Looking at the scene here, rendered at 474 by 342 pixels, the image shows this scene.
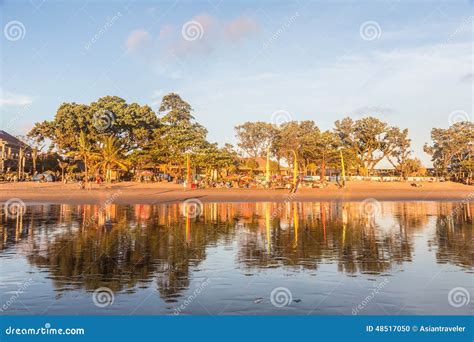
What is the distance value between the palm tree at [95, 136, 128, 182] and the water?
50260mm

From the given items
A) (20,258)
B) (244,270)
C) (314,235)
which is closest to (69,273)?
(20,258)

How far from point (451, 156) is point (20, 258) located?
94617 millimetres

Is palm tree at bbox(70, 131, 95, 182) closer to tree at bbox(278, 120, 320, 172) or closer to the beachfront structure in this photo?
the beachfront structure

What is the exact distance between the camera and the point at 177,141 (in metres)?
67.1

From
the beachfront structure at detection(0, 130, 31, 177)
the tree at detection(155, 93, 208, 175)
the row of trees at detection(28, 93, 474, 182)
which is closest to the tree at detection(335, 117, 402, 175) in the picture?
the row of trees at detection(28, 93, 474, 182)

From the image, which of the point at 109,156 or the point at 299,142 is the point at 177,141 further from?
the point at 299,142

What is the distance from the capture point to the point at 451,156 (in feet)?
302

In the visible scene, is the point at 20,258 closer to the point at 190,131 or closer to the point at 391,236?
the point at 391,236

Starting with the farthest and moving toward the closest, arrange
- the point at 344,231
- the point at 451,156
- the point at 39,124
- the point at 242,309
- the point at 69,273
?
the point at 451,156
the point at 39,124
the point at 344,231
the point at 69,273
the point at 242,309

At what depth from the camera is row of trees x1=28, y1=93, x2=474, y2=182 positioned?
223ft

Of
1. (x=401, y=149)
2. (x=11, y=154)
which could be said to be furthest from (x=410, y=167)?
(x=11, y=154)

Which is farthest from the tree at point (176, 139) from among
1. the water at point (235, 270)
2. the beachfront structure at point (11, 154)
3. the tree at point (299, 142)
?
the water at point (235, 270)

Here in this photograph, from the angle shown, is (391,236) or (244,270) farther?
(391,236)

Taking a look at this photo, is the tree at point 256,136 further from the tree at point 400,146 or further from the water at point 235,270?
the water at point 235,270
